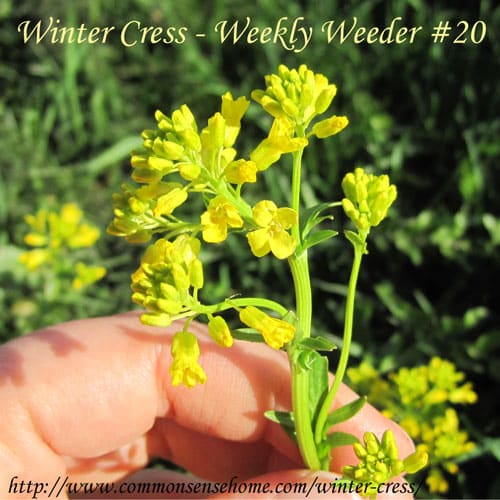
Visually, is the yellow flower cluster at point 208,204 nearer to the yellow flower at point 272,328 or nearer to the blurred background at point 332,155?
the yellow flower at point 272,328

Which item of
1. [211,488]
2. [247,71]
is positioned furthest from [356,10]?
[211,488]

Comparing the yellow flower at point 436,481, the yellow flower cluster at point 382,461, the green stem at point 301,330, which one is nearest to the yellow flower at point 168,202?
the green stem at point 301,330

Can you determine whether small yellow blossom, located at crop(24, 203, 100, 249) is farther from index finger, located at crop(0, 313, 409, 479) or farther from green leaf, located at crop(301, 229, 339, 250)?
green leaf, located at crop(301, 229, 339, 250)

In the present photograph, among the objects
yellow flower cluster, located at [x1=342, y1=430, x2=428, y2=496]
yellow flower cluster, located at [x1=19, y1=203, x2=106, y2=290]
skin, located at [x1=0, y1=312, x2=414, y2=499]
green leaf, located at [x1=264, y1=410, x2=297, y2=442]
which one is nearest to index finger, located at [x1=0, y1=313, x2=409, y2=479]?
skin, located at [x1=0, y1=312, x2=414, y2=499]

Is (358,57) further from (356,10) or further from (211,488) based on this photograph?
(211,488)

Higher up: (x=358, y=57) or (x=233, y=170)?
(x=358, y=57)

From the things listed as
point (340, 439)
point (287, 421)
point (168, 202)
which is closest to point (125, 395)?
point (287, 421)
